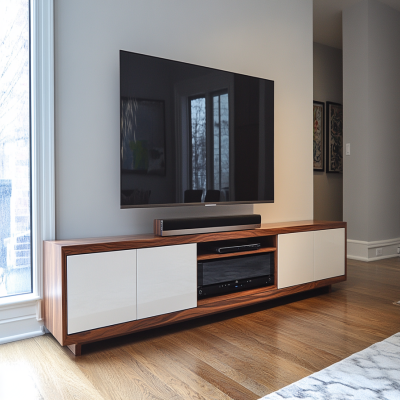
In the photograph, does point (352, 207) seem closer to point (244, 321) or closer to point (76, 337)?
point (244, 321)

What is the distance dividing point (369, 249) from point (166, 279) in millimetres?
2861

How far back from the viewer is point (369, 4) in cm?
412

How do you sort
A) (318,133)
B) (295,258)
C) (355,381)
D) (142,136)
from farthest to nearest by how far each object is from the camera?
1. (318,133)
2. (295,258)
3. (142,136)
4. (355,381)

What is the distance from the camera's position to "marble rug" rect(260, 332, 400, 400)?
1.43 m

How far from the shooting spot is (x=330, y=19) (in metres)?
4.50

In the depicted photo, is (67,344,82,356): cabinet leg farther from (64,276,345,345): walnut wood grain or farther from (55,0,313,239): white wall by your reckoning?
(55,0,313,239): white wall

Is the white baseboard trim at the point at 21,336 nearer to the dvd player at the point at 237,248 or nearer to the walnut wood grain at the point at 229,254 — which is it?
the walnut wood grain at the point at 229,254


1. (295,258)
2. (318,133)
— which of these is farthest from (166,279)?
(318,133)

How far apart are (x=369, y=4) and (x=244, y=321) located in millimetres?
3641

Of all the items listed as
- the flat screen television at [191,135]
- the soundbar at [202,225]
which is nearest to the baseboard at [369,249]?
the flat screen television at [191,135]

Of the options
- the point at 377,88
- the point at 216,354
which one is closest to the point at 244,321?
the point at 216,354

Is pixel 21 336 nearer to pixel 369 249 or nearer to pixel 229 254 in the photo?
pixel 229 254

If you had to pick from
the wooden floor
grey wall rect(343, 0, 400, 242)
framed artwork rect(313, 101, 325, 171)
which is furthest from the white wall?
framed artwork rect(313, 101, 325, 171)

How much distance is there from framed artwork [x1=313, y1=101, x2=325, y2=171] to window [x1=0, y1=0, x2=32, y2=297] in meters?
3.66
